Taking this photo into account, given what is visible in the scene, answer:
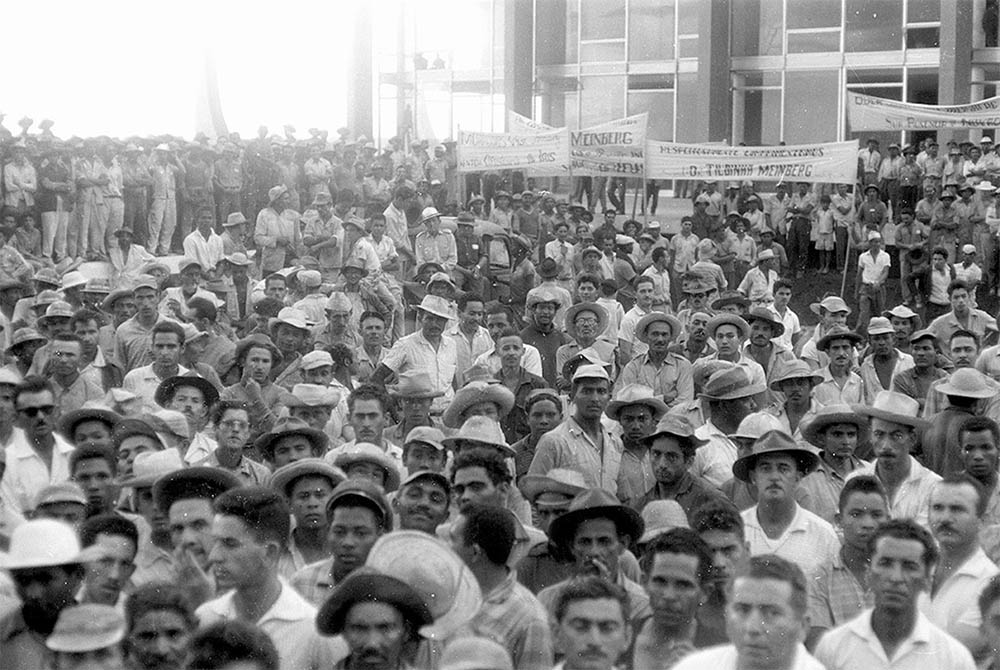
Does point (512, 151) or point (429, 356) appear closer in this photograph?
point (429, 356)

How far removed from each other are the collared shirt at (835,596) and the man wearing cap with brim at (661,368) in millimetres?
4022

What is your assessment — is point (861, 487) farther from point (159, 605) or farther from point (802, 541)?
point (159, 605)

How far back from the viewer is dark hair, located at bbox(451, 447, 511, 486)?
643 cm

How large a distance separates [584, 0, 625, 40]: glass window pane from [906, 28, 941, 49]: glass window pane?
5678 mm

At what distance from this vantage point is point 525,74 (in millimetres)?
31453

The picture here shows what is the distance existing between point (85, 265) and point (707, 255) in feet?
25.1

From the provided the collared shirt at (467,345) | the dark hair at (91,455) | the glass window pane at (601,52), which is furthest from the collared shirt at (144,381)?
the glass window pane at (601,52)

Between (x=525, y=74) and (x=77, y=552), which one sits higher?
(x=525, y=74)

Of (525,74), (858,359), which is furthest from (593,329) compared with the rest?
(525,74)

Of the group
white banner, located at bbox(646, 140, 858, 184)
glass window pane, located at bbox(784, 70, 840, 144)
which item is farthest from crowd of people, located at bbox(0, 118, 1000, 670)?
glass window pane, located at bbox(784, 70, 840, 144)

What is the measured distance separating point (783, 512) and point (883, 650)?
5.13 ft

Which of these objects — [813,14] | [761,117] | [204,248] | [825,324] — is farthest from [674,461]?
[761,117]

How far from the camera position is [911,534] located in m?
5.02

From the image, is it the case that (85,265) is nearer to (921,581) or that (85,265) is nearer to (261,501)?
(261,501)
